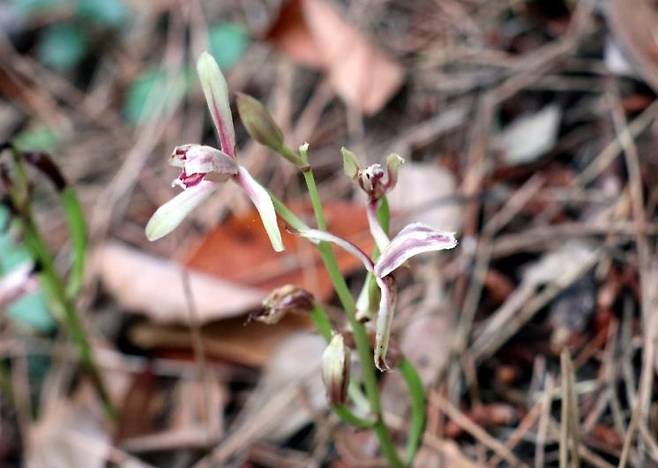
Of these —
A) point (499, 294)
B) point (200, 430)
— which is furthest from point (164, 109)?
point (499, 294)

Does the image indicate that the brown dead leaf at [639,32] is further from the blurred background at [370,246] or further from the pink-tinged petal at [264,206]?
the pink-tinged petal at [264,206]

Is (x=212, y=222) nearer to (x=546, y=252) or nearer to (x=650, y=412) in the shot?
(x=546, y=252)

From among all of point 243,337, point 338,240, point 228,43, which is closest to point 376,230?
point 338,240

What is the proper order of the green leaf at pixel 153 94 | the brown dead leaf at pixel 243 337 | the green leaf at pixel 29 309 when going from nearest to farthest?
the brown dead leaf at pixel 243 337 < the green leaf at pixel 29 309 < the green leaf at pixel 153 94

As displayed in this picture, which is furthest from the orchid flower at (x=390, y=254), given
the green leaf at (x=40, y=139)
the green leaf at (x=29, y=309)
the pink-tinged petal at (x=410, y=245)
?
the green leaf at (x=40, y=139)

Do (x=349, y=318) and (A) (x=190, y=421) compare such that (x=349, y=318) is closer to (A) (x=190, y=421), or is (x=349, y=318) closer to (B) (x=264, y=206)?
(B) (x=264, y=206)

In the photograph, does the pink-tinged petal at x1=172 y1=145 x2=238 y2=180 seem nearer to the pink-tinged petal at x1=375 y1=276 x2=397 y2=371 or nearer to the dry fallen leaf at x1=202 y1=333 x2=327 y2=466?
the pink-tinged petal at x1=375 y1=276 x2=397 y2=371
